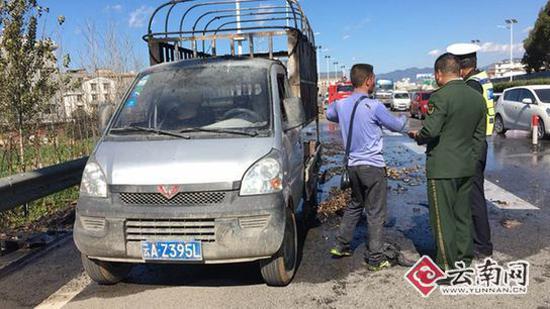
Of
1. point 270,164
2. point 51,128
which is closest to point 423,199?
point 270,164

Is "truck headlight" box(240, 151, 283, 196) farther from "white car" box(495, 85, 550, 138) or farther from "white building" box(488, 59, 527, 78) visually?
"white building" box(488, 59, 527, 78)

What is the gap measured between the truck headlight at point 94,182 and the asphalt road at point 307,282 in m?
0.90

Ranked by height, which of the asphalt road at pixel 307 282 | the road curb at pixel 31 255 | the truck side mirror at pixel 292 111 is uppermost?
the truck side mirror at pixel 292 111

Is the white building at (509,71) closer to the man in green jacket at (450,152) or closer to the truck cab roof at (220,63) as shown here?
the truck cab roof at (220,63)

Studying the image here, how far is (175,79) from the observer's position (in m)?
4.97

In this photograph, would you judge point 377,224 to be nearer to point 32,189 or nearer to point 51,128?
point 32,189

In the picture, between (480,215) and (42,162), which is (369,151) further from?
(42,162)

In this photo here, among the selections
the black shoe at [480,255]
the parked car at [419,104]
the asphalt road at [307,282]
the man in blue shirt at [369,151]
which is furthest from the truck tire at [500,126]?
the man in blue shirt at [369,151]

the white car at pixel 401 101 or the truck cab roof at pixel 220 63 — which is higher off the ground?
the truck cab roof at pixel 220 63

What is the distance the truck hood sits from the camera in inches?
148

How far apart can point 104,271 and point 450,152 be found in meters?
3.11

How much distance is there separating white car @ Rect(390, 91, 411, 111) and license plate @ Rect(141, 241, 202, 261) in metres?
35.4

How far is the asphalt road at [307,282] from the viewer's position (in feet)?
12.7

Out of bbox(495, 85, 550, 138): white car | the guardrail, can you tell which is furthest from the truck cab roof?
bbox(495, 85, 550, 138): white car
